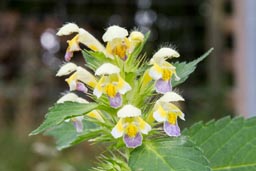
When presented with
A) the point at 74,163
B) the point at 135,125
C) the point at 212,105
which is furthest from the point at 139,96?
the point at 212,105

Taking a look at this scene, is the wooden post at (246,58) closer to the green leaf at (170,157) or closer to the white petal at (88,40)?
the white petal at (88,40)

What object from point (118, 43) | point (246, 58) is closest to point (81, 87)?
point (118, 43)

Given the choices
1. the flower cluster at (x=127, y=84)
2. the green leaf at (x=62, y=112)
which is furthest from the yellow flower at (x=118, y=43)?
the green leaf at (x=62, y=112)

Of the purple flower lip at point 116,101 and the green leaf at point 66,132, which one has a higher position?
the purple flower lip at point 116,101

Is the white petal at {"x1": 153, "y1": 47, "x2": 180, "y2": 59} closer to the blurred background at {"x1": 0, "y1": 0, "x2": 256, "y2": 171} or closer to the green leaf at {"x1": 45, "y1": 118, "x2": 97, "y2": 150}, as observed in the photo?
the green leaf at {"x1": 45, "y1": 118, "x2": 97, "y2": 150}

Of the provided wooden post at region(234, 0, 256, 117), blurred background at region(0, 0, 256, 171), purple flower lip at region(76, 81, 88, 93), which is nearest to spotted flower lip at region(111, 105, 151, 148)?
purple flower lip at region(76, 81, 88, 93)
